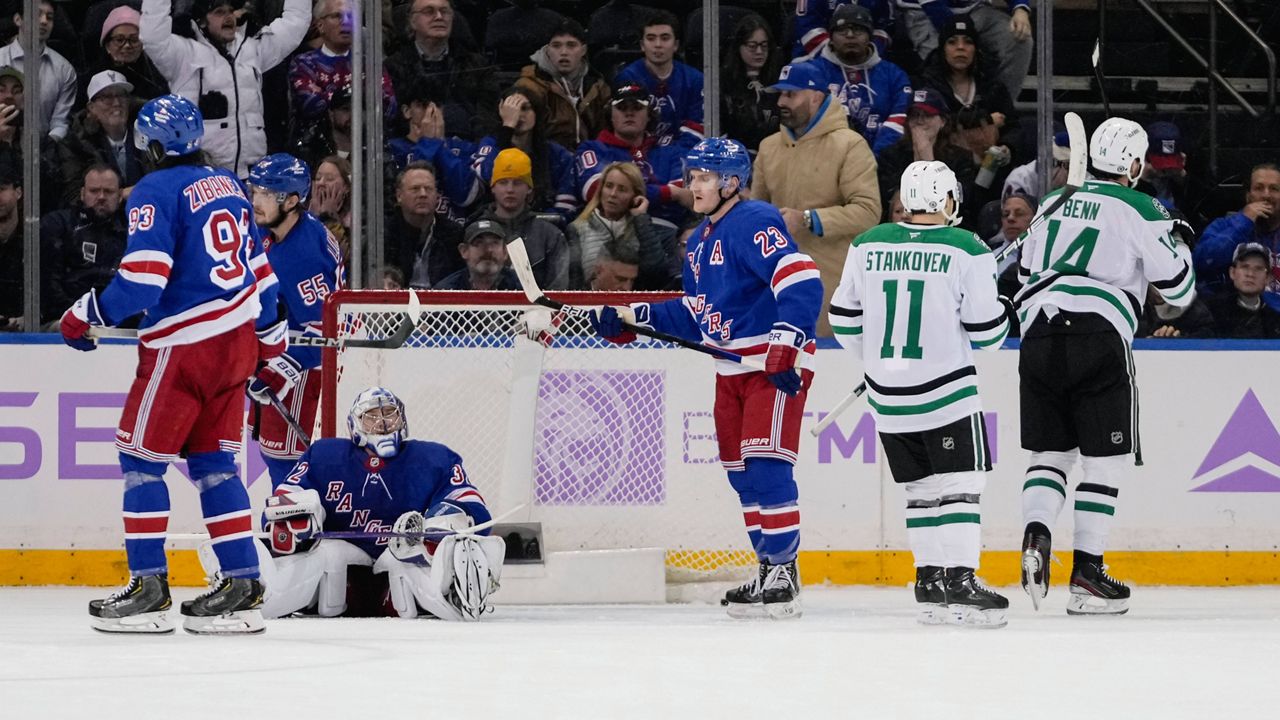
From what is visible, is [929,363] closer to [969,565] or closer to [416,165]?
[969,565]

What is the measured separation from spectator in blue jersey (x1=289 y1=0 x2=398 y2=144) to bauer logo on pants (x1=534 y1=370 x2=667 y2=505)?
1.48 meters

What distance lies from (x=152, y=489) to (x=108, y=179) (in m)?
2.51

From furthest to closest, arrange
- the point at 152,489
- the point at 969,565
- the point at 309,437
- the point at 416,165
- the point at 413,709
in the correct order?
the point at 416,165
the point at 309,437
the point at 969,565
the point at 152,489
the point at 413,709

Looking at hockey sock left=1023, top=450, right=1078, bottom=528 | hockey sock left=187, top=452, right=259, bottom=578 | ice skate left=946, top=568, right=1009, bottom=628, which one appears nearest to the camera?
hockey sock left=187, top=452, right=259, bottom=578

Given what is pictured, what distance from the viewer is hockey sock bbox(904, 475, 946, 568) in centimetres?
497

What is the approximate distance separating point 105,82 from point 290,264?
4.00 feet

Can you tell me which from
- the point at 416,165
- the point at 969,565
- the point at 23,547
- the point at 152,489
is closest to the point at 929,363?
the point at 969,565

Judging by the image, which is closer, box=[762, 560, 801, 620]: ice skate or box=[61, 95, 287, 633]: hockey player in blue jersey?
box=[61, 95, 287, 633]: hockey player in blue jersey

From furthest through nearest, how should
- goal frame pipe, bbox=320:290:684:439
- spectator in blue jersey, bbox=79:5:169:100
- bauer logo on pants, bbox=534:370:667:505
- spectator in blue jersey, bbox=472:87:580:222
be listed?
spectator in blue jersey, bbox=79:5:169:100
spectator in blue jersey, bbox=472:87:580:222
bauer logo on pants, bbox=534:370:667:505
goal frame pipe, bbox=320:290:684:439

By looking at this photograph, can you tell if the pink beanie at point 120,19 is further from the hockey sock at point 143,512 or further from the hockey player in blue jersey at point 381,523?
the hockey sock at point 143,512

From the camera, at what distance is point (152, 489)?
4566 millimetres

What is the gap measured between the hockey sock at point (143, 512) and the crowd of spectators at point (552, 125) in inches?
84.0

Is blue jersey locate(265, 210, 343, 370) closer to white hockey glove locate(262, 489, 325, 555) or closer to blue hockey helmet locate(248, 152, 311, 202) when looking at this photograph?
blue hockey helmet locate(248, 152, 311, 202)

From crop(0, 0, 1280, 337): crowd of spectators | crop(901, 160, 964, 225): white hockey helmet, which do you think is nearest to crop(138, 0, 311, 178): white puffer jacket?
crop(0, 0, 1280, 337): crowd of spectators
